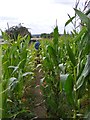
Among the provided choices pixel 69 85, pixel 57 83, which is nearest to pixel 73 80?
pixel 69 85

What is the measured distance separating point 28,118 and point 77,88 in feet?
1.80

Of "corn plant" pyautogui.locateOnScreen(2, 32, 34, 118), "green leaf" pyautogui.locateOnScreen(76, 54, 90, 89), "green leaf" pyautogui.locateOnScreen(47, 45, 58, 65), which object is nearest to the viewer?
"green leaf" pyautogui.locateOnScreen(76, 54, 90, 89)

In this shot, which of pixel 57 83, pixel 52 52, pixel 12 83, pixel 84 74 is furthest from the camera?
pixel 57 83

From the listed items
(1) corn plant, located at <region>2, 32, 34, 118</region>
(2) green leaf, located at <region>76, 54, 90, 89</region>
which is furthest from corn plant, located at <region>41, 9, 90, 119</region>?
(1) corn plant, located at <region>2, 32, 34, 118</region>

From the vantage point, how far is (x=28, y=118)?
4.82ft

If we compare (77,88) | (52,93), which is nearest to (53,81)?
(52,93)

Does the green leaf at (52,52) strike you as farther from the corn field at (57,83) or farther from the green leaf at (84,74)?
the green leaf at (84,74)

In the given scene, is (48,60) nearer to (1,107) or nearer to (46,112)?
(46,112)

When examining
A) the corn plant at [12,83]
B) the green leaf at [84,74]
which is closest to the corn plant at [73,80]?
the green leaf at [84,74]

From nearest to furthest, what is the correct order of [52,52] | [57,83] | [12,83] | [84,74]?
[84,74], [12,83], [52,52], [57,83]

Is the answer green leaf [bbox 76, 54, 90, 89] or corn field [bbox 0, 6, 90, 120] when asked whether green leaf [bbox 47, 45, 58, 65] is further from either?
green leaf [bbox 76, 54, 90, 89]

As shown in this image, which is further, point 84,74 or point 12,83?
point 12,83

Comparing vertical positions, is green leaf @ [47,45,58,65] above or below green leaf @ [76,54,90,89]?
above

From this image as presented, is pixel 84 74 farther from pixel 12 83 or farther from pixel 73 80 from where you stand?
pixel 12 83
